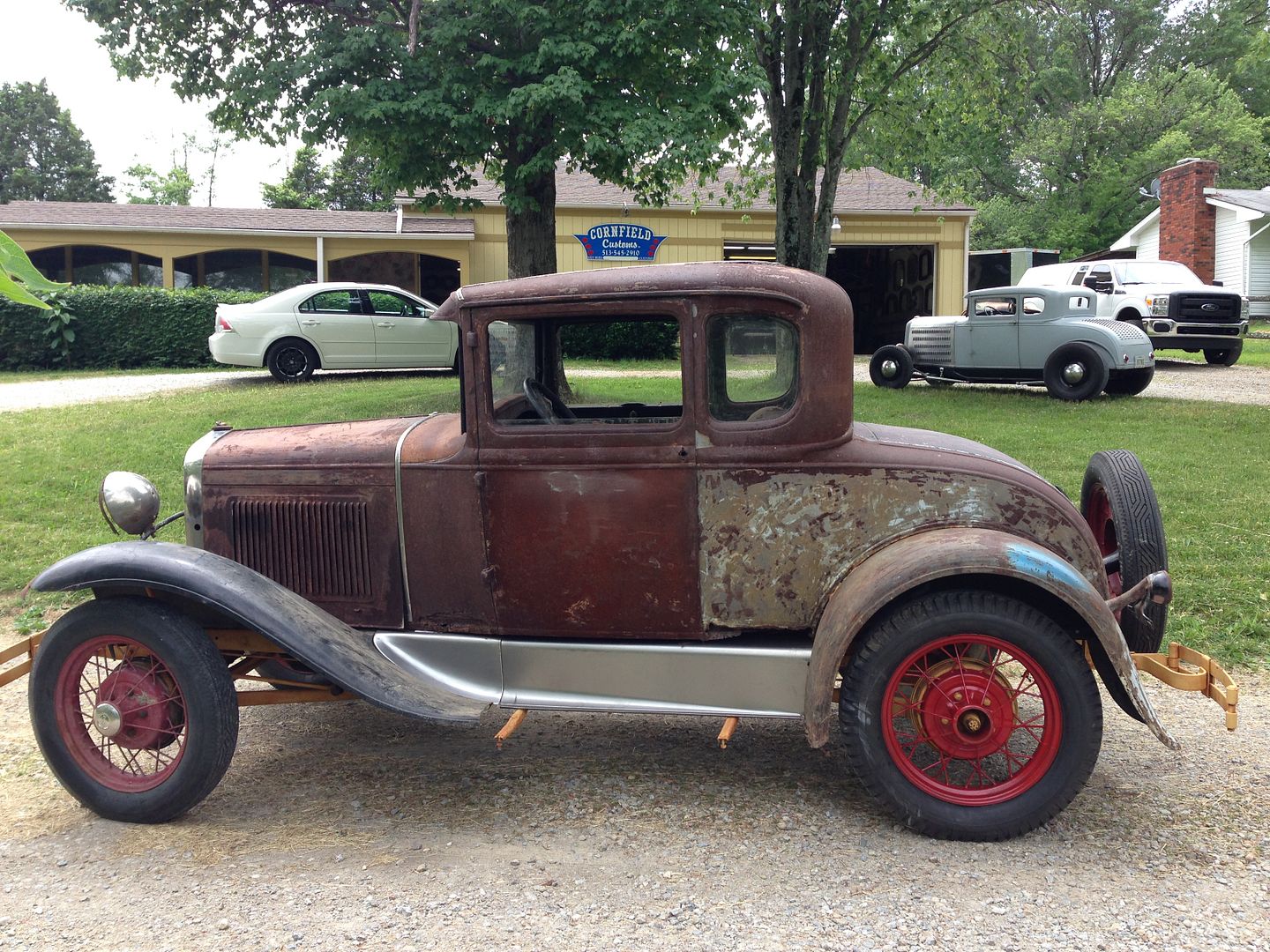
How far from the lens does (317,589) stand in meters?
3.96

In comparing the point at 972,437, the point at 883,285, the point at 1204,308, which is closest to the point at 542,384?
the point at 972,437

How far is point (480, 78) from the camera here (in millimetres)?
11000

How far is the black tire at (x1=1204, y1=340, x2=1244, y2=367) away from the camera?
1866 cm

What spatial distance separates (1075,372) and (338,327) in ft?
35.0

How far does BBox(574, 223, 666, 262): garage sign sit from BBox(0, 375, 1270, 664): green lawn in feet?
24.8

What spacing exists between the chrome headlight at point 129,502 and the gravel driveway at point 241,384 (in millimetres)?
10490

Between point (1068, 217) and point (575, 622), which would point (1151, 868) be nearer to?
point (575, 622)

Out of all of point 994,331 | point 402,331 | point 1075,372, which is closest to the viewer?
point 1075,372

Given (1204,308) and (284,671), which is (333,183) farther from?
(284,671)

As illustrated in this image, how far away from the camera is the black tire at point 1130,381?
13.4 metres

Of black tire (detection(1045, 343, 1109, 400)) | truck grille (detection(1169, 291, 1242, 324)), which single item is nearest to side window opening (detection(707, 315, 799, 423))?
black tire (detection(1045, 343, 1109, 400))

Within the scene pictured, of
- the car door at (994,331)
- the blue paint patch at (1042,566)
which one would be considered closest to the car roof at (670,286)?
the blue paint patch at (1042,566)

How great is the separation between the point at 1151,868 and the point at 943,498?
1.28 metres

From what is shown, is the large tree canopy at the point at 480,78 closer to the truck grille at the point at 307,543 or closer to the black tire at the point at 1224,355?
the truck grille at the point at 307,543
